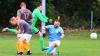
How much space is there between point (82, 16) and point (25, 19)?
68.1 ft

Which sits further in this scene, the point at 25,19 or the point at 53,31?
the point at 25,19

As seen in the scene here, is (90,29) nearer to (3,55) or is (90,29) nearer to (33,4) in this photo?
(33,4)

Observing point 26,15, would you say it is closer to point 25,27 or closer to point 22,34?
point 25,27

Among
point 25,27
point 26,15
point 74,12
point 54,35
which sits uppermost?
point 74,12

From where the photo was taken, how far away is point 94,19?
38594 mm

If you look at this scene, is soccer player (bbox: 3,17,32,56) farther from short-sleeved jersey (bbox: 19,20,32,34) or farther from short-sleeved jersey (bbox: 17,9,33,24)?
short-sleeved jersey (bbox: 17,9,33,24)

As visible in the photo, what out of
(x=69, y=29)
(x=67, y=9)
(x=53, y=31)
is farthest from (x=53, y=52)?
(x=67, y=9)

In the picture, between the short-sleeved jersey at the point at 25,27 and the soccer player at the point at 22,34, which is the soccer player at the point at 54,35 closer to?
the soccer player at the point at 22,34

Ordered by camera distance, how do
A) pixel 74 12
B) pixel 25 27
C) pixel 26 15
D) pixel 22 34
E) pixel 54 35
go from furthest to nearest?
pixel 74 12
pixel 26 15
pixel 25 27
pixel 22 34
pixel 54 35

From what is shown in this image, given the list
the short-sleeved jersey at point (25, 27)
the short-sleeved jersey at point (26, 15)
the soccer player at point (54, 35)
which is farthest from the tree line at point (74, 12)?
the soccer player at point (54, 35)

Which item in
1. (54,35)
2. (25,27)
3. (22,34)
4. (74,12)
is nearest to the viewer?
(54,35)

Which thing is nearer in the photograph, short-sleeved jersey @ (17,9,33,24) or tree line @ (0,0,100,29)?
short-sleeved jersey @ (17,9,33,24)

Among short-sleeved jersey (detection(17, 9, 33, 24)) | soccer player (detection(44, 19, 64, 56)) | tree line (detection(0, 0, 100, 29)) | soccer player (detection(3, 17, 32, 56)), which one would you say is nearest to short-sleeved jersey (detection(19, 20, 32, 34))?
soccer player (detection(3, 17, 32, 56))

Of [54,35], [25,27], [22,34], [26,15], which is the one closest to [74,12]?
[26,15]
